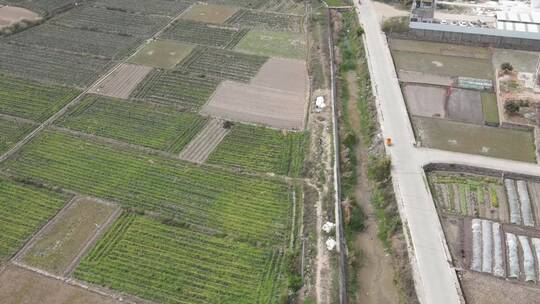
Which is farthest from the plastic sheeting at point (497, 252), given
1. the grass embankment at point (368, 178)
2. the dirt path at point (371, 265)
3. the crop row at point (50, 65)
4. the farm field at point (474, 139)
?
the crop row at point (50, 65)

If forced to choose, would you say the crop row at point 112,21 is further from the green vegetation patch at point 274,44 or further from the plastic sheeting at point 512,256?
the plastic sheeting at point 512,256

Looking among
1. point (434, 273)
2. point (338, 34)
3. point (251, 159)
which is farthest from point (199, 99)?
point (434, 273)

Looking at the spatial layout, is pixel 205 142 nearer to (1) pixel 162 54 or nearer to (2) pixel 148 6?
(1) pixel 162 54

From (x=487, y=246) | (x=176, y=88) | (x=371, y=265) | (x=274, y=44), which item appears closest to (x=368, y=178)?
(x=371, y=265)

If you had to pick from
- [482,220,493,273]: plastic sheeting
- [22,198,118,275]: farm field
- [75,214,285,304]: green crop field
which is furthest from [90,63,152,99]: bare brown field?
[482,220,493,273]: plastic sheeting

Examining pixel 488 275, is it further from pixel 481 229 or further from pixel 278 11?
pixel 278 11

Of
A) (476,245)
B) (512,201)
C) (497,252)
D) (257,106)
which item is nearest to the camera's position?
(497,252)
